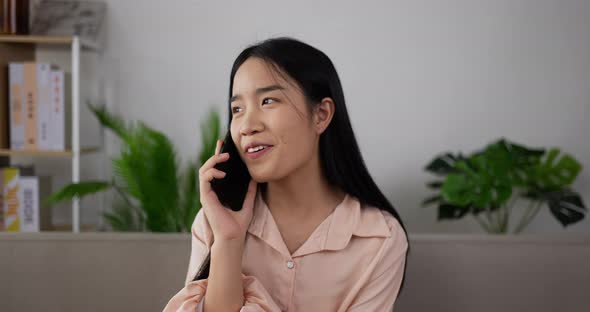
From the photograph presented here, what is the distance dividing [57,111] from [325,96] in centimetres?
218

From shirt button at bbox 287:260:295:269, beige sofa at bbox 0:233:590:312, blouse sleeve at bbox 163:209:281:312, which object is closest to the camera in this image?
blouse sleeve at bbox 163:209:281:312

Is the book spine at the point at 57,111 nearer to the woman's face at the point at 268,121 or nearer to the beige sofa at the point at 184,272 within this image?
the beige sofa at the point at 184,272

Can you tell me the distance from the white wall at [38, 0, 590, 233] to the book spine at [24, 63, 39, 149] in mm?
478

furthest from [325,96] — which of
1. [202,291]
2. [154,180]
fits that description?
[154,180]

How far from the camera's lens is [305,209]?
1.57 metres

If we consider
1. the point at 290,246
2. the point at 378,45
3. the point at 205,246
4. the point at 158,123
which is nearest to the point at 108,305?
the point at 205,246

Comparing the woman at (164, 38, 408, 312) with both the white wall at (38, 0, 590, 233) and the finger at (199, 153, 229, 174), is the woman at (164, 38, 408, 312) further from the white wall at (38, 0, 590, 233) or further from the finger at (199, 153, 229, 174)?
the white wall at (38, 0, 590, 233)

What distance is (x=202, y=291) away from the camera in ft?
4.74

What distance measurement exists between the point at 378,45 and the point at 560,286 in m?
2.23

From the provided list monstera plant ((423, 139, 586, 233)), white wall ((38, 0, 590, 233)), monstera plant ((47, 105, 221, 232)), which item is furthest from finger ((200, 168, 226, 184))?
white wall ((38, 0, 590, 233))

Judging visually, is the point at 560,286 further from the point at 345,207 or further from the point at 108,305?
the point at 108,305

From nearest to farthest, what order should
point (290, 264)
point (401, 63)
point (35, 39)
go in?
1. point (290, 264)
2. point (35, 39)
3. point (401, 63)

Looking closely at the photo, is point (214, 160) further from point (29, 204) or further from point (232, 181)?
point (29, 204)

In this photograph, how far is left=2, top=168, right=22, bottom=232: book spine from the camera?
10.7 feet
